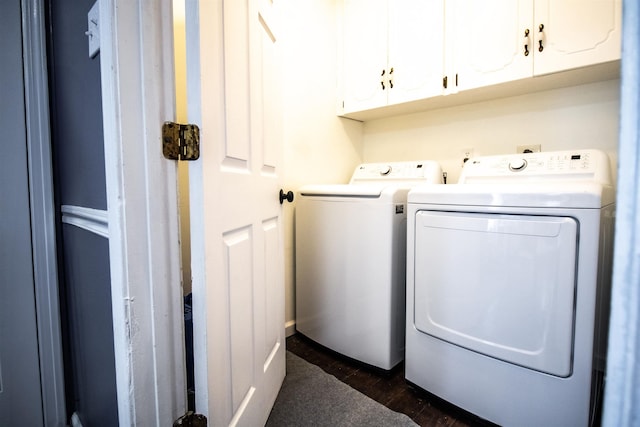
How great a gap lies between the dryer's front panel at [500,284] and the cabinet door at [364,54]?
1.07m

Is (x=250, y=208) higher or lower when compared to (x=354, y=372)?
higher

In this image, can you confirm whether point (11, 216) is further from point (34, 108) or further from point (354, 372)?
point (354, 372)

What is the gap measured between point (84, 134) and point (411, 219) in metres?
1.23

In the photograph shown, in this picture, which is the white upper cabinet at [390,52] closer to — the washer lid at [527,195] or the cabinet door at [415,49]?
the cabinet door at [415,49]

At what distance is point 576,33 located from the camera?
1.29 meters

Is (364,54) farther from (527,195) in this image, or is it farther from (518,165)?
(527,195)

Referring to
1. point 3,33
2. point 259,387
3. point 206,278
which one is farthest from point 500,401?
point 3,33

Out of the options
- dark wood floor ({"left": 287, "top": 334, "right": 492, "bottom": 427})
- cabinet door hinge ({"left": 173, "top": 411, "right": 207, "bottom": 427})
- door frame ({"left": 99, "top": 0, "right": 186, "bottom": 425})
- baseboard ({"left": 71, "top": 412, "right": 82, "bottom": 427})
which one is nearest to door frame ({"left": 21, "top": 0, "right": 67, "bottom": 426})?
baseboard ({"left": 71, "top": 412, "right": 82, "bottom": 427})

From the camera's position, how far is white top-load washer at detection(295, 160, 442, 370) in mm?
1411

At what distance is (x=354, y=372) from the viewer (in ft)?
4.96

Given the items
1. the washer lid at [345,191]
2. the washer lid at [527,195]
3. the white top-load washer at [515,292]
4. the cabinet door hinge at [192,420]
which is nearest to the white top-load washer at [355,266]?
the washer lid at [345,191]

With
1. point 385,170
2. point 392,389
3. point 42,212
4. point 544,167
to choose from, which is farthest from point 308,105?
Result: point 392,389

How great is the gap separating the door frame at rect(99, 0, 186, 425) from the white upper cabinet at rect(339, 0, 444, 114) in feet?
4.88

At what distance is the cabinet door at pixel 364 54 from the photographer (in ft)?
6.18
